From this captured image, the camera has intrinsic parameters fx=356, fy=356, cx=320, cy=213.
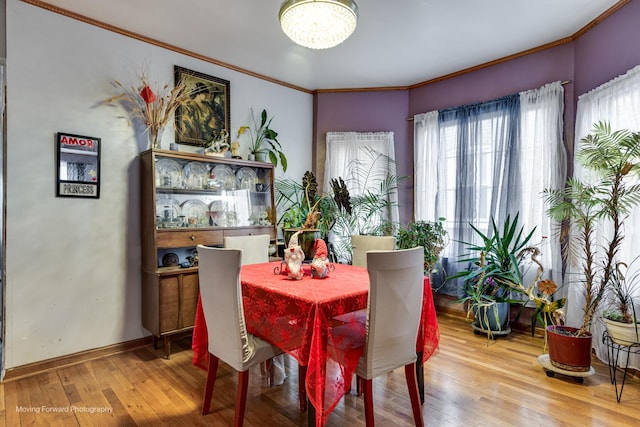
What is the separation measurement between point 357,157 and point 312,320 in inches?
125

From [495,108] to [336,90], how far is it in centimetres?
192

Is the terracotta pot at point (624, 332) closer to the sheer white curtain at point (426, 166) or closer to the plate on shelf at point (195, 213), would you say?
the sheer white curtain at point (426, 166)

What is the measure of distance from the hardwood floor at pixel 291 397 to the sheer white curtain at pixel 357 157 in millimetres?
2278

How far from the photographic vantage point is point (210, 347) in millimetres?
2053

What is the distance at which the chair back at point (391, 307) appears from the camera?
1688 mm

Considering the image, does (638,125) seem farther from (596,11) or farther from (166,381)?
(166,381)

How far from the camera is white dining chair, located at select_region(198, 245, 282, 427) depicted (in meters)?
1.78

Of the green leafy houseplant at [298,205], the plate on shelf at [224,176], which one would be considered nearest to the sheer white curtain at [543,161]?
the green leafy houseplant at [298,205]

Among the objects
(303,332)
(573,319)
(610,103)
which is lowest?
(573,319)

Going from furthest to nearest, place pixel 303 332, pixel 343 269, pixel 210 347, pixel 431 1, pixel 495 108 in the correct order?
pixel 495 108 < pixel 431 1 < pixel 343 269 < pixel 210 347 < pixel 303 332

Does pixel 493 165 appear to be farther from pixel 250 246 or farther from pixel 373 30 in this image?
pixel 250 246

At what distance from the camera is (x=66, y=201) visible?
2.83m

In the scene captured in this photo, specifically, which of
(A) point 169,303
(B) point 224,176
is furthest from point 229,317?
(B) point 224,176

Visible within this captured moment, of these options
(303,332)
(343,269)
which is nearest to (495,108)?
(343,269)
